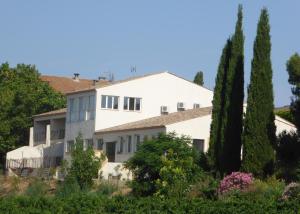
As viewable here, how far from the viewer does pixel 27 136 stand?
7319cm

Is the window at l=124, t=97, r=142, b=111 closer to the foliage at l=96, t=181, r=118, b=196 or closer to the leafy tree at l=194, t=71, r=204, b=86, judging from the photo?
the leafy tree at l=194, t=71, r=204, b=86

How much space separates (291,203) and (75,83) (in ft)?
286

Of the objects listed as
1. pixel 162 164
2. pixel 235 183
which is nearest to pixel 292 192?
pixel 235 183

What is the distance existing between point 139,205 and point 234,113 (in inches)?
625

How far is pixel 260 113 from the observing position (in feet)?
107

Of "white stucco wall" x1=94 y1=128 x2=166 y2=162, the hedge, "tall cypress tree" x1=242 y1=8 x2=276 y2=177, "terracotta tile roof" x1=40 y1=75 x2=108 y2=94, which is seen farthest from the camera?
"terracotta tile roof" x1=40 y1=75 x2=108 y2=94

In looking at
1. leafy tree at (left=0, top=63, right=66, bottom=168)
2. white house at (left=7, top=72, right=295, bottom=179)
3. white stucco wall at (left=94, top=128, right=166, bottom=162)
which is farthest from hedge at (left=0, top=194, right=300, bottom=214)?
leafy tree at (left=0, top=63, right=66, bottom=168)

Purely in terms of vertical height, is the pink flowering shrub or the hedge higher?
the pink flowering shrub

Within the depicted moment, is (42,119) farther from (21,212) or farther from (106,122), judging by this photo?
(21,212)

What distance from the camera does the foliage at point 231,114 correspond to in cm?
3503

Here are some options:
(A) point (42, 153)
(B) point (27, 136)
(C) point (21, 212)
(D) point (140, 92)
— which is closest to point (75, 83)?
(B) point (27, 136)

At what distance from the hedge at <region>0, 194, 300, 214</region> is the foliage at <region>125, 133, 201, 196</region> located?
7613mm

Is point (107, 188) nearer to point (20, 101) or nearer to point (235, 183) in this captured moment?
point (235, 183)

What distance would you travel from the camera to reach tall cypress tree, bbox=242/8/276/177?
3206 centimetres
